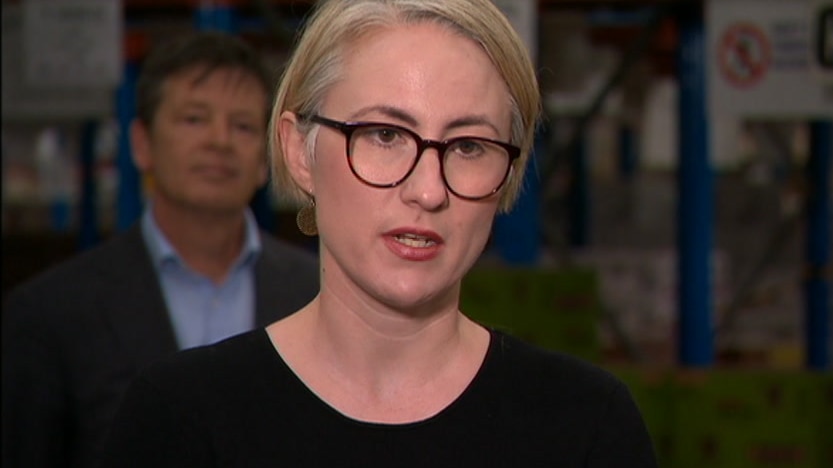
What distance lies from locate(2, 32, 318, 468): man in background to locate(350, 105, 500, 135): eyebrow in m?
1.01

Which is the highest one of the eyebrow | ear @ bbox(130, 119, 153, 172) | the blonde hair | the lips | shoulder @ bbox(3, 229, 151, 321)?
the blonde hair

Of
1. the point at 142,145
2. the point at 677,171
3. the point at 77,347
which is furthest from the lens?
the point at 677,171

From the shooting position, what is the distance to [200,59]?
287 cm

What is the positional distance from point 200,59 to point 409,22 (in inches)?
54.1

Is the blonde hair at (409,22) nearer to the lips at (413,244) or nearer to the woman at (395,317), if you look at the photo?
the woman at (395,317)

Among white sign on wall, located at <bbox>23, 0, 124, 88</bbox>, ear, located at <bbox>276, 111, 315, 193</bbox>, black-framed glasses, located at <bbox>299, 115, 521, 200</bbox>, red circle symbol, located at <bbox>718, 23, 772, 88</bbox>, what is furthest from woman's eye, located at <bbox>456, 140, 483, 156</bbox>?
red circle symbol, located at <bbox>718, 23, 772, 88</bbox>

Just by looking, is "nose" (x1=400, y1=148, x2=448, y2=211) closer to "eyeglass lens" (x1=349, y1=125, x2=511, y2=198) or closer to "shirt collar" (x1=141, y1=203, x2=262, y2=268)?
"eyeglass lens" (x1=349, y1=125, x2=511, y2=198)

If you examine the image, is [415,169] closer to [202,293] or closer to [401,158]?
[401,158]

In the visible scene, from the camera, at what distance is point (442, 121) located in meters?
1.52

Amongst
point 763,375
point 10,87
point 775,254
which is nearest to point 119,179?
point 10,87

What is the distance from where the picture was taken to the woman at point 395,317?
153 cm

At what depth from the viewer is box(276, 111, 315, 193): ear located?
1.64 m

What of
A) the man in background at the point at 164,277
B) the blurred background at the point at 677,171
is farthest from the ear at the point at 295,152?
the blurred background at the point at 677,171

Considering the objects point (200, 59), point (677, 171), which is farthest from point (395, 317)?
point (677, 171)
